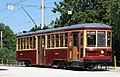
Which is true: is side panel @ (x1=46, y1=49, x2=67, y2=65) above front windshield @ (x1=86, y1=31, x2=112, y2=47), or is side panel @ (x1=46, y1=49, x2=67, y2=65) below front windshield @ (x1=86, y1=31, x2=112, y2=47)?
below

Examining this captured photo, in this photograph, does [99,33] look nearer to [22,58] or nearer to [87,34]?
[87,34]

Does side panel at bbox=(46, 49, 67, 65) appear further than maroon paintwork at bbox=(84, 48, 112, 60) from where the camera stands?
Yes

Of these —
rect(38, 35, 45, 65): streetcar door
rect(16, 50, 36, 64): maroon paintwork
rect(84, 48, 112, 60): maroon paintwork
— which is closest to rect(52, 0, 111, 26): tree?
rect(16, 50, 36, 64): maroon paintwork

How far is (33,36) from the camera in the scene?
37.7 meters

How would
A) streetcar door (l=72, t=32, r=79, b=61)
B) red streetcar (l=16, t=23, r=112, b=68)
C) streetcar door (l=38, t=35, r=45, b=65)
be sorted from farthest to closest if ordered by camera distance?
streetcar door (l=38, t=35, r=45, b=65), streetcar door (l=72, t=32, r=79, b=61), red streetcar (l=16, t=23, r=112, b=68)

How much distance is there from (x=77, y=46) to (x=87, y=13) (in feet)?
55.5

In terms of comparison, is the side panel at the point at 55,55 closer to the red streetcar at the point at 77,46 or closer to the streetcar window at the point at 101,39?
the red streetcar at the point at 77,46

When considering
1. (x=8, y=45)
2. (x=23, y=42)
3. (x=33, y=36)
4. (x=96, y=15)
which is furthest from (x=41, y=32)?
(x=8, y=45)

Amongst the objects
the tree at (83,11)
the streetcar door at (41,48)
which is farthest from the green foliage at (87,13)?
the streetcar door at (41,48)

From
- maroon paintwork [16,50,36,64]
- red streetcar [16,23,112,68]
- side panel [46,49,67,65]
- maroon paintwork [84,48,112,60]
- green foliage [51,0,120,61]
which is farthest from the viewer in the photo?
green foliage [51,0,120,61]

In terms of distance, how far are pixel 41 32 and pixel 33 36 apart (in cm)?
161

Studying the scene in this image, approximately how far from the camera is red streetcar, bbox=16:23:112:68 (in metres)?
30.4

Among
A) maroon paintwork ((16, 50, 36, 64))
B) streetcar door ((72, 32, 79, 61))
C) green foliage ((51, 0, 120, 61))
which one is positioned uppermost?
green foliage ((51, 0, 120, 61))

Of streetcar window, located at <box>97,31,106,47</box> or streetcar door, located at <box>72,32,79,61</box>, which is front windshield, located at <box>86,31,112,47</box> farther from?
streetcar door, located at <box>72,32,79,61</box>
